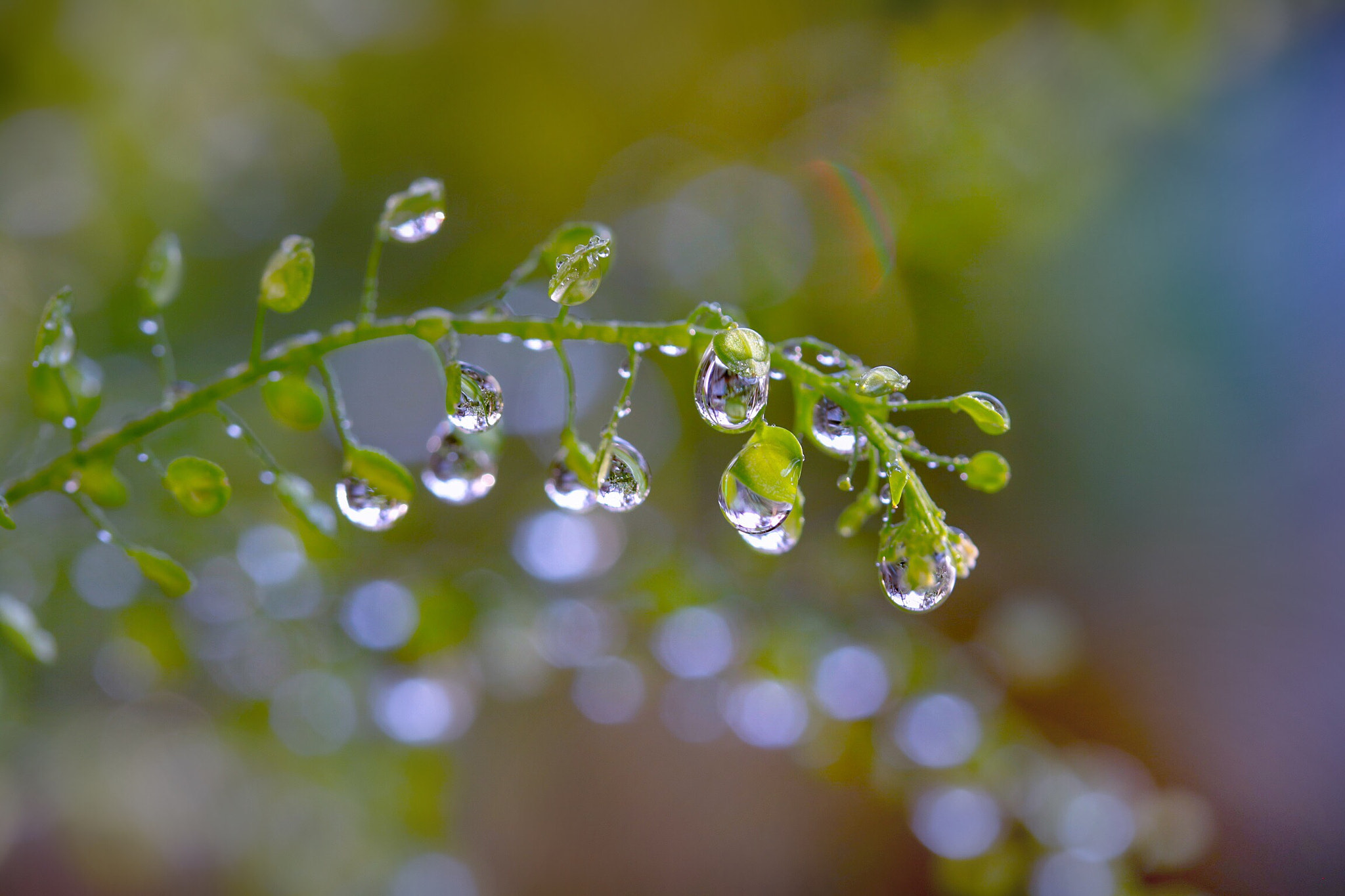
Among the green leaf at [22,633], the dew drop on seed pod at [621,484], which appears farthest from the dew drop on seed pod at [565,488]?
the green leaf at [22,633]

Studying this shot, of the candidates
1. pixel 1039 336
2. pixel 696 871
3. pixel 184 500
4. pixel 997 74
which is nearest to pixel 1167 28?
pixel 997 74

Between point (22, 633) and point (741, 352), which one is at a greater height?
point (741, 352)

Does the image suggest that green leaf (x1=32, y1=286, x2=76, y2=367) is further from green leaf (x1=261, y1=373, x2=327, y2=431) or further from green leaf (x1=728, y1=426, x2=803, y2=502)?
green leaf (x1=728, y1=426, x2=803, y2=502)

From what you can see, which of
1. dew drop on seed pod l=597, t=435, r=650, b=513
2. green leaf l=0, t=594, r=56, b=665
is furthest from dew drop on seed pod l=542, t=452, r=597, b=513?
green leaf l=0, t=594, r=56, b=665

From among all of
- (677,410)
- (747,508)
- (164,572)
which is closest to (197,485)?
(164,572)

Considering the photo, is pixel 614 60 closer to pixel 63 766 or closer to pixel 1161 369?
pixel 1161 369

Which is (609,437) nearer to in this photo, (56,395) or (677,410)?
(56,395)
